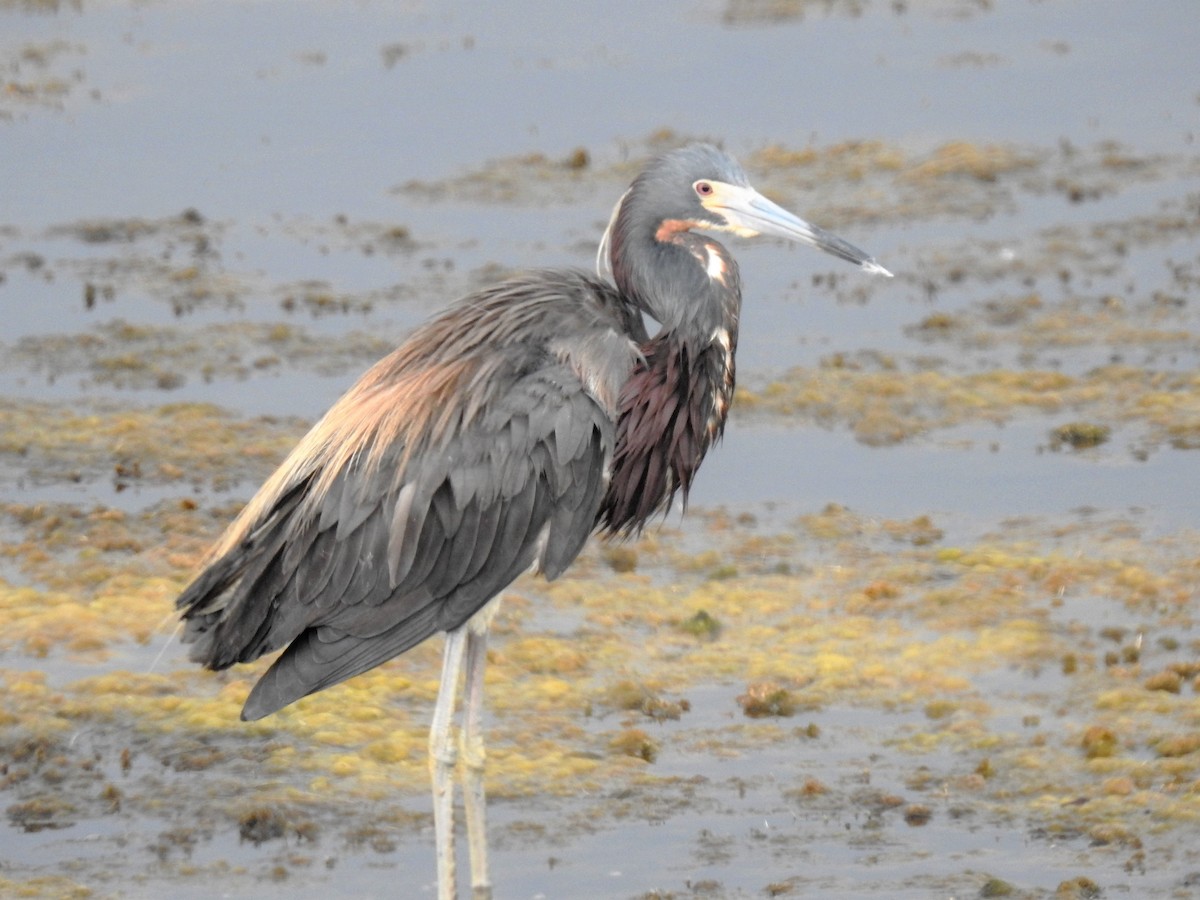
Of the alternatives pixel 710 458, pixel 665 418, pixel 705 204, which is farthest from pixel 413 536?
pixel 710 458

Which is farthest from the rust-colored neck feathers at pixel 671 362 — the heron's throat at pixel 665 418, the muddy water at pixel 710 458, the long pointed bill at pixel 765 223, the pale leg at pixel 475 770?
the muddy water at pixel 710 458

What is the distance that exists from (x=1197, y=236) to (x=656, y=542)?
4.84 meters

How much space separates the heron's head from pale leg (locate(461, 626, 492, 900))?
1.45 metres

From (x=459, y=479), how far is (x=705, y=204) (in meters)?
1.26

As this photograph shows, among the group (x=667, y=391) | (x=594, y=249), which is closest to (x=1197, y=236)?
(x=594, y=249)

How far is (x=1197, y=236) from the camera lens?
12.6m

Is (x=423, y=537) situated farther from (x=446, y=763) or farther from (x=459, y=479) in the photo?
(x=446, y=763)

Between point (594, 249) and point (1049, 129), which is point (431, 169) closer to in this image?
point (594, 249)

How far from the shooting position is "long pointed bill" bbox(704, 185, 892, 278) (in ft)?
22.9

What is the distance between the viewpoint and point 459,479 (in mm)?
6500

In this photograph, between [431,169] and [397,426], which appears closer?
[397,426]

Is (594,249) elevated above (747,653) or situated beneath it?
elevated above

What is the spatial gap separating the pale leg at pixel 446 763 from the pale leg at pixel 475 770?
14 centimetres

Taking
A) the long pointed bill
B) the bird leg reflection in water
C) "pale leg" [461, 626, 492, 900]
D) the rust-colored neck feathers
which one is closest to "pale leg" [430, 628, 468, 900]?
the bird leg reflection in water
